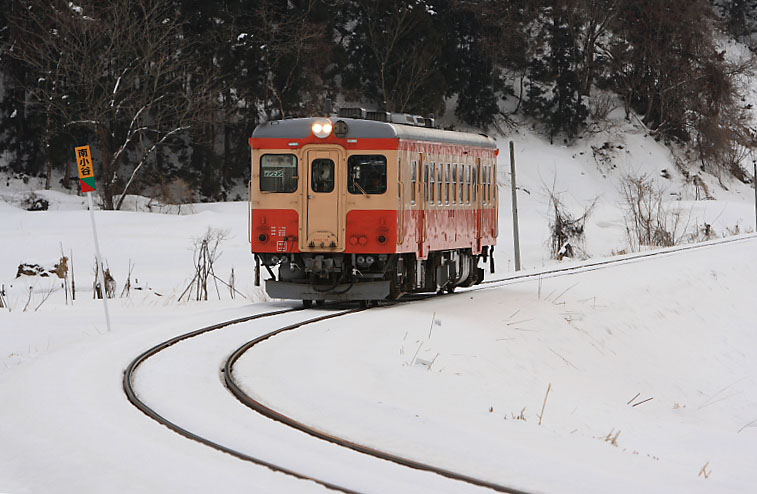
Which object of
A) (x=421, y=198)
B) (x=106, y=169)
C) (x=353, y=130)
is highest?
(x=106, y=169)

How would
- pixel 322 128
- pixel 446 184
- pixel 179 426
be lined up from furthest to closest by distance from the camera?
1. pixel 446 184
2. pixel 322 128
3. pixel 179 426

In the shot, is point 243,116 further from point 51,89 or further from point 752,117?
point 752,117

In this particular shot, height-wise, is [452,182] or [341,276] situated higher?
[452,182]

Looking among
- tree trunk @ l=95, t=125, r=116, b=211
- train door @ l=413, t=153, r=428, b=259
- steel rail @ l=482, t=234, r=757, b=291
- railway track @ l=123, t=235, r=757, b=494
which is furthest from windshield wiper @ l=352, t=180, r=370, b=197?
tree trunk @ l=95, t=125, r=116, b=211

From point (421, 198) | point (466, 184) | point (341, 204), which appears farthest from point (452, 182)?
point (341, 204)

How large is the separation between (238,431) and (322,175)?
29.5 ft

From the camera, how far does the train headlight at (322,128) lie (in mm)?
17156

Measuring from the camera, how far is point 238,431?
8805mm

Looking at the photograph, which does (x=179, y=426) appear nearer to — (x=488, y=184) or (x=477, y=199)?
(x=477, y=199)

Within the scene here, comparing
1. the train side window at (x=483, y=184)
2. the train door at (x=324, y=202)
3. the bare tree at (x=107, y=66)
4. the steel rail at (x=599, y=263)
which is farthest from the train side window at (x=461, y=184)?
the bare tree at (x=107, y=66)

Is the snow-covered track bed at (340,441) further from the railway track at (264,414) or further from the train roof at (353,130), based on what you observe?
the train roof at (353,130)

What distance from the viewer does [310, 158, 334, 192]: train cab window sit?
57.0 ft

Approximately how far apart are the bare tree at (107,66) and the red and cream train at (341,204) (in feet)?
80.8

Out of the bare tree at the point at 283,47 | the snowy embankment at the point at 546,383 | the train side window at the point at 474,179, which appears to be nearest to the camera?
the snowy embankment at the point at 546,383
